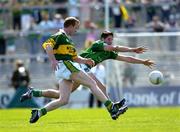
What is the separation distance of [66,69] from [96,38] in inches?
664

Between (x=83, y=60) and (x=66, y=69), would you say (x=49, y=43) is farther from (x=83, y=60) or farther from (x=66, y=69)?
(x=83, y=60)

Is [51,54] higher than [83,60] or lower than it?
higher

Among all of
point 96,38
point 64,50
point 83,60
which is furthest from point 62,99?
point 96,38

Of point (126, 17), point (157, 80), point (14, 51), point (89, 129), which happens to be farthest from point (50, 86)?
point (89, 129)

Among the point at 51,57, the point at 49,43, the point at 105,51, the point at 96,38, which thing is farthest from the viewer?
the point at 96,38

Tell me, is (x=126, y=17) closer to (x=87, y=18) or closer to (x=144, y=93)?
(x=87, y=18)

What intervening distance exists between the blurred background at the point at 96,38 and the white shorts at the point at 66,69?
13.1 m

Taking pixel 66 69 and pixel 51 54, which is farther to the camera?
pixel 66 69

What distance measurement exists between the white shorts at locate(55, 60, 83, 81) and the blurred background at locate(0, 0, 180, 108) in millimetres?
13139

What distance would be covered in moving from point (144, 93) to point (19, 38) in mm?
6247

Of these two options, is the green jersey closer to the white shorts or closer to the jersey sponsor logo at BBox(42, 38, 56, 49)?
the white shorts

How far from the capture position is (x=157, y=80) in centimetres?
2002

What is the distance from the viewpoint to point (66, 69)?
16.6m

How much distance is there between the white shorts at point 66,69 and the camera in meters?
16.6
